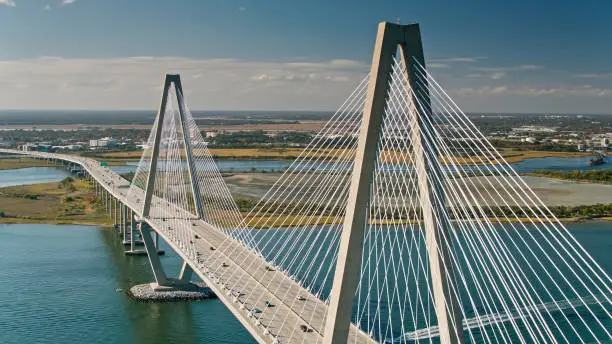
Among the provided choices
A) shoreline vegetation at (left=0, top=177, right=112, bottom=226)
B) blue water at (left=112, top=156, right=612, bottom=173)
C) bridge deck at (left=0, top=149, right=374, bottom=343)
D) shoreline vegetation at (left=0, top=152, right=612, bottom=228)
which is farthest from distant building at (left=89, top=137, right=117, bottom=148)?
bridge deck at (left=0, top=149, right=374, bottom=343)

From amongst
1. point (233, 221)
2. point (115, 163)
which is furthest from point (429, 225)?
A: point (115, 163)

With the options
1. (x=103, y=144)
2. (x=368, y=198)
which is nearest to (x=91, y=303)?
(x=368, y=198)

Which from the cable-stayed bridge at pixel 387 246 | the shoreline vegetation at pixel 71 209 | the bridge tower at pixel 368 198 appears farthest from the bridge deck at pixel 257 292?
the shoreline vegetation at pixel 71 209

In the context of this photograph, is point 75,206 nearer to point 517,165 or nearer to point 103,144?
point 517,165

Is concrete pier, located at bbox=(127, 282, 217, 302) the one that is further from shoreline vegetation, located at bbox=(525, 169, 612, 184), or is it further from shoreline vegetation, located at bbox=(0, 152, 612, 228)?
shoreline vegetation, located at bbox=(525, 169, 612, 184)

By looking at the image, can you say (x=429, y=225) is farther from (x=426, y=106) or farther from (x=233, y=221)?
(x=233, y=221)

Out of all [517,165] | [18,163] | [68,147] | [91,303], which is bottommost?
[91,303]

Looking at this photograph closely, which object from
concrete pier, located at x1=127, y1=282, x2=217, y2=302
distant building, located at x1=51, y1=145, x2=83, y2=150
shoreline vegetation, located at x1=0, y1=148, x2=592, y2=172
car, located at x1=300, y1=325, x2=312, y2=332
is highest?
car, located at x1=300, y1=325, x2=312, y2=332
